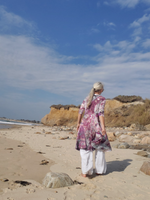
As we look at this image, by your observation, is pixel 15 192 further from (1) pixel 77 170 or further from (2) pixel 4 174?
(1) pixel 77 170

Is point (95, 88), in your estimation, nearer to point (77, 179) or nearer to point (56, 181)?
point (77, 179)

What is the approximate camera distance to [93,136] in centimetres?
348

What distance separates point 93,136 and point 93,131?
0.33ft

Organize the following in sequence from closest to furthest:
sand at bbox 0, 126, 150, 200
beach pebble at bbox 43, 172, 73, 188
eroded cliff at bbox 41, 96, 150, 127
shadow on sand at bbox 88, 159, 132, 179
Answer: sand at bbox 0, 126, 150, 200 → beach pebble at bbox 43, 172, 73, 188 → shadow on sand at bbox 88, 159, 132, 179 → eroded cliff at bbox 41, 96, 150, 127

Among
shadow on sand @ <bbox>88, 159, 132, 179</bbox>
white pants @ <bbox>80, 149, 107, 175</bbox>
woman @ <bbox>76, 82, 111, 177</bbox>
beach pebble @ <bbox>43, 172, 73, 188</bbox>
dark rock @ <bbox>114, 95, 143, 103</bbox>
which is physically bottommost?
shadow on sand @ <bbox>88, 159, 132, 179</bbox>

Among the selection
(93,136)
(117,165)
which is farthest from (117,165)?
(93,136)

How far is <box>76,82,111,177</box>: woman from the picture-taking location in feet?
11.3

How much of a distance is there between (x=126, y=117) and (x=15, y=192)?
18059 mm

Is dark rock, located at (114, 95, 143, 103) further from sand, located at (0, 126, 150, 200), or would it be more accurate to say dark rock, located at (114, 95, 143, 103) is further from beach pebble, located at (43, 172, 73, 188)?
beach pebble, located at (43, 172, 73, 188)

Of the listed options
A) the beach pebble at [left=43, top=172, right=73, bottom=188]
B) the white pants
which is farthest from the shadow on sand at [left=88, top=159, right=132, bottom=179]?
the beach pebble at [left=43, top=172, right=73, bottom=188]

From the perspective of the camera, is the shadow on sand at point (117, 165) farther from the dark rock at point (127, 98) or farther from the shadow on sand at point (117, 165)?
the dark rock at point (127, 98)

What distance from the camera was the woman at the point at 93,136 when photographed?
344 centimetres

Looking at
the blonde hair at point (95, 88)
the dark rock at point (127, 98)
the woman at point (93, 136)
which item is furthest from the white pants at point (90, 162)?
the dark rock at point (127, 98)

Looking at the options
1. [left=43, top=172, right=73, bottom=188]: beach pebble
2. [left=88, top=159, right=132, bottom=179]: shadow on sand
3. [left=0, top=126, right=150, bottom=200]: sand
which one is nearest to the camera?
[left=0, top=126, right=150, bottom=200]: sand
